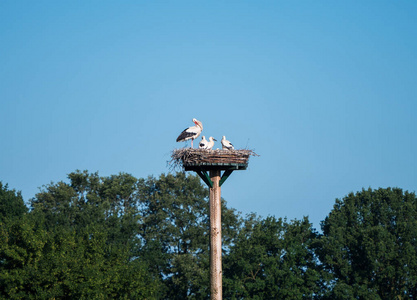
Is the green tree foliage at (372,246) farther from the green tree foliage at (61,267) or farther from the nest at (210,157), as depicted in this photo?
the nest at (210,157)

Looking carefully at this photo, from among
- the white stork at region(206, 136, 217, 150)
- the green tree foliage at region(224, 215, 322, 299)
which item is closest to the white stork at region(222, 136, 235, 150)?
the white stork at region(206, 136, 217, 150)

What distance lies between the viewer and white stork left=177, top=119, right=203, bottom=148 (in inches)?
1228

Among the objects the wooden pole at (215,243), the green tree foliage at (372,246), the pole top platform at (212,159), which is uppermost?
the green tree foliage at (372,246)

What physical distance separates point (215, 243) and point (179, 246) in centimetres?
3965

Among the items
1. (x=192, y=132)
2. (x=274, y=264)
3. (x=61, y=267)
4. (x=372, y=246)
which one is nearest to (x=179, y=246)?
(x=274, y=264)

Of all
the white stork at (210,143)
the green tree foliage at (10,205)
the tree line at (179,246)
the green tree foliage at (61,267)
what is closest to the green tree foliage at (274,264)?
the tree line at (179,246)

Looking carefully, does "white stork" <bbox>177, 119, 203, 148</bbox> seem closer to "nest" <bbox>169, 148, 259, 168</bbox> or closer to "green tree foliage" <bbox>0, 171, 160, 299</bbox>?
"nest" <bbox>169, 148, 259, 168</bbox>

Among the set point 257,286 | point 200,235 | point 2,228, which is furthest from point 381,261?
point 2,228

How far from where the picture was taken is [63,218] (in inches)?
2436

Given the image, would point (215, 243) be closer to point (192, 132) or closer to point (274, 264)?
point (192, 132)

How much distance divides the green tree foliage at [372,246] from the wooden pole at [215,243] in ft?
87.0

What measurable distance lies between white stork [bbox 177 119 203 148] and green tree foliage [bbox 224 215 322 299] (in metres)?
25.6

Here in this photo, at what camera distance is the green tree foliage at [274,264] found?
5500cm

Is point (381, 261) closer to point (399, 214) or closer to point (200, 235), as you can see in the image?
point (399, 214)
